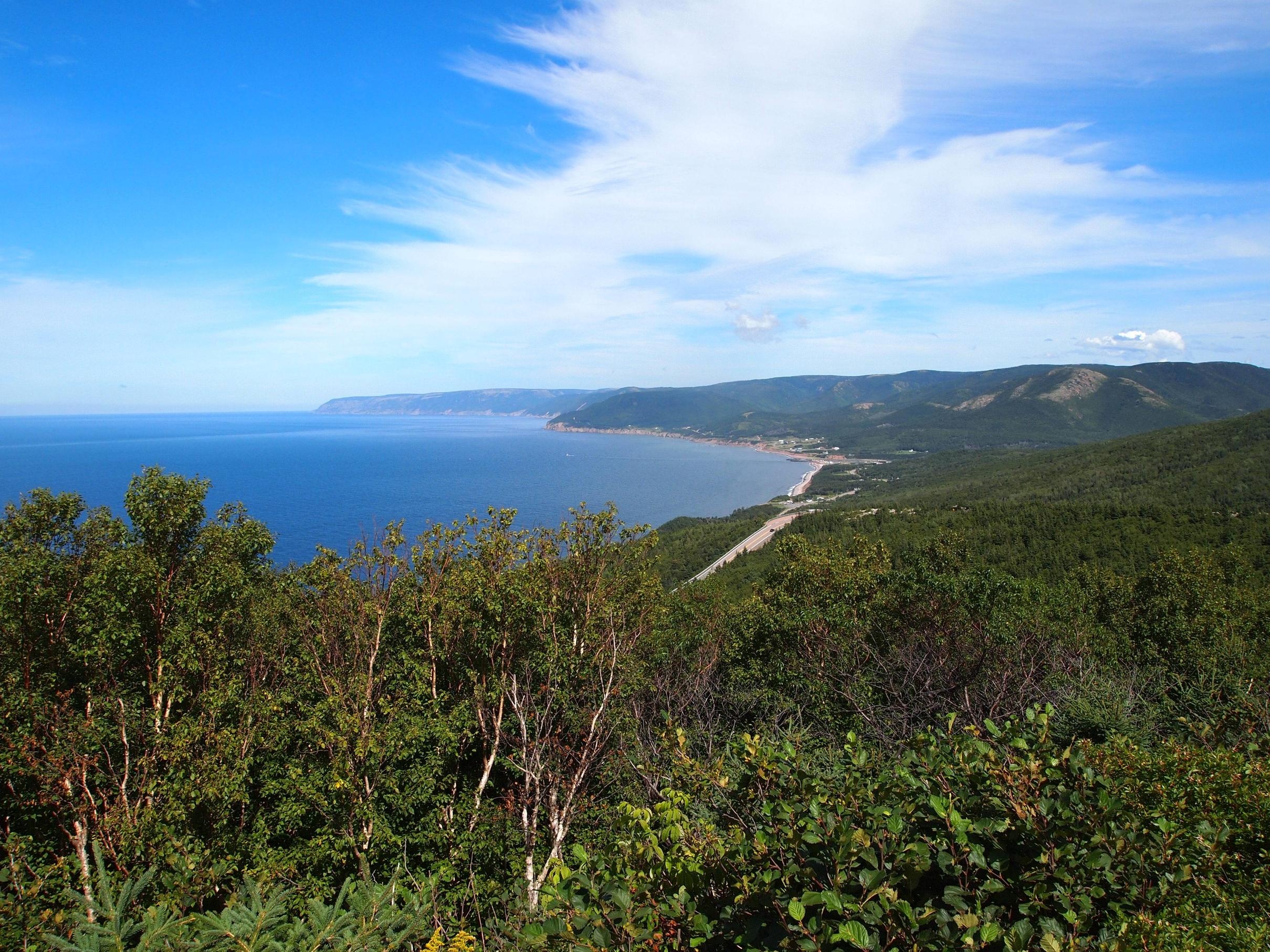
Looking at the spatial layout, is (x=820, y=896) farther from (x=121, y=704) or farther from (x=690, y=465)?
(x=690, y=465)

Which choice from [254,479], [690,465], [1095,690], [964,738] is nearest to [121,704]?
[964,738]

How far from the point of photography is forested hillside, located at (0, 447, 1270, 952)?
11.3ft

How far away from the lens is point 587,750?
10.3 metres

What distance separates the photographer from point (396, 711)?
9594 mm

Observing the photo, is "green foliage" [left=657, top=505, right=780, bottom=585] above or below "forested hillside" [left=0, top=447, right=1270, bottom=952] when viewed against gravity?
below

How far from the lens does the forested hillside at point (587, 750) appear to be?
345cm

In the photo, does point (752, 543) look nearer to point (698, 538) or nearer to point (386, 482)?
point (698, 538)

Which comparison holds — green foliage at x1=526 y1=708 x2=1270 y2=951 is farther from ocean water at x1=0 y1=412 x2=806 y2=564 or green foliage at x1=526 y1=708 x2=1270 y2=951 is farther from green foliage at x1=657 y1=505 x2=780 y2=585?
ocean water at x1=0 y1=412 x2=806 y2=564

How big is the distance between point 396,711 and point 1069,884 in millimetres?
8805

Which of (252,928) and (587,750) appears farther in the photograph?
(587,750)


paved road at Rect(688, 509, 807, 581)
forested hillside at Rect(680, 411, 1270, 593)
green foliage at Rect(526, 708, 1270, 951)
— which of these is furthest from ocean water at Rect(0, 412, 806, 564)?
green foliage at Rect(526, 708, 1270, 951)

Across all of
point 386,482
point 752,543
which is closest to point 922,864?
point 752,543

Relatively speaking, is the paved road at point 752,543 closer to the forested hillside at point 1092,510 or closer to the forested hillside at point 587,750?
the forested hillside at point 1092,510

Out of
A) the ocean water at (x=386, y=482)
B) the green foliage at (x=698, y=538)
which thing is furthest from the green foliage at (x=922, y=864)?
the ocean water at (x=386, y=482)
